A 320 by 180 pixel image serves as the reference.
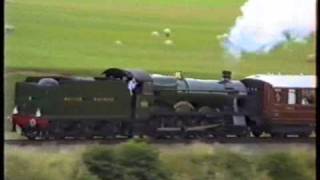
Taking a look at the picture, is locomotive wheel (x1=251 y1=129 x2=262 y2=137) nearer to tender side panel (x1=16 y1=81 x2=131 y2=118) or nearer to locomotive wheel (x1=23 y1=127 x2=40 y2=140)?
tender side panel (x1=16 y1=81 x2=131 y2=118)

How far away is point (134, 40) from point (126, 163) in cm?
35

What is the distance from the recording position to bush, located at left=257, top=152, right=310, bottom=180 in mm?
1673

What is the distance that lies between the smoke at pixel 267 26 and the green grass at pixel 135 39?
0.08 ft

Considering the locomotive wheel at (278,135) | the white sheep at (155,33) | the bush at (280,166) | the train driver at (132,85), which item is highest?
the white sheep at (155,33)

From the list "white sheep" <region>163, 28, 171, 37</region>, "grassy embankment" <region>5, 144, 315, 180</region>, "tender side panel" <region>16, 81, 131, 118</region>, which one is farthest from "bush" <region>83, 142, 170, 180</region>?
"white sheep" <region>163, 28, 171, 37</region>

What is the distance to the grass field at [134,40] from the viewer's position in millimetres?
1646

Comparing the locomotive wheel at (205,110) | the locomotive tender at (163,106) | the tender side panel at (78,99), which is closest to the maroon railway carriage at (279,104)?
the locomotive tender at (163,106)

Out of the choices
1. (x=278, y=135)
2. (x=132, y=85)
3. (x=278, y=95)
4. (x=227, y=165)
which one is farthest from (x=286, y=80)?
(x=132, y=85)

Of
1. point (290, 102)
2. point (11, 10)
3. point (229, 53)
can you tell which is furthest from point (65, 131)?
point (290, 102)

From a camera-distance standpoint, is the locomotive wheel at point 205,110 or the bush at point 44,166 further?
the locomotive wheel at point 205,110

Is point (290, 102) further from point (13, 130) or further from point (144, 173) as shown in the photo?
point (13, 130)

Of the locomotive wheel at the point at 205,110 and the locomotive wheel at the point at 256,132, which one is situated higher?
the locomotive wheel at the point at 205,110

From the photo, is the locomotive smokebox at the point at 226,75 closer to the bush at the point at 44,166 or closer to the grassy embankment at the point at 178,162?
the grassy embankment at the point at 178,162

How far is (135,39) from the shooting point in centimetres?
169
